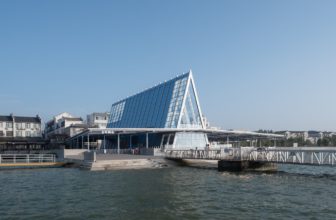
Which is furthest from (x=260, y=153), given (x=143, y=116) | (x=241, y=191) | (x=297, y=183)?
(x=143, y=116)

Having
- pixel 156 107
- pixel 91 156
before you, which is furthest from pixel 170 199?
pixel 156 107

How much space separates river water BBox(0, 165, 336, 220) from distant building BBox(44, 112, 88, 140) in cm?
6859

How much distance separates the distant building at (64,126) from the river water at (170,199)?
225 feet

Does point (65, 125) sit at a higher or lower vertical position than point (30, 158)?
higher

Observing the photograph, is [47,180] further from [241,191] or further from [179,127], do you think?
[179,127]

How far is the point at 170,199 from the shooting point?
2122cm

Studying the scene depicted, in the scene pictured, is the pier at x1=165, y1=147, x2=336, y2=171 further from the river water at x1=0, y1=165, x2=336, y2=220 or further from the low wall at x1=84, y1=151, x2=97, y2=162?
the low wall at x1=84, y1=151, x2=97, y2=162

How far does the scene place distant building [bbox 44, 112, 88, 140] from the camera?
97.4 metres

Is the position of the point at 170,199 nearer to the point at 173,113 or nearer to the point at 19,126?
the point at 173,113

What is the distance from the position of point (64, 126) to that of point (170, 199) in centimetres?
9720

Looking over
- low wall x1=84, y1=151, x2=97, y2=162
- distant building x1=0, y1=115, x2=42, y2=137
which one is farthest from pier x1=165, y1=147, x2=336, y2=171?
distant building x1=0, y1=115, x2=42, y2=137

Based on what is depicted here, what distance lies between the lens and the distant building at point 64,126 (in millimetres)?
97438

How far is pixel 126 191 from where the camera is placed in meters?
24.0

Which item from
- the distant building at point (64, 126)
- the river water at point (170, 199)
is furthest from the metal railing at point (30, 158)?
the distant building at point (64, 126)
